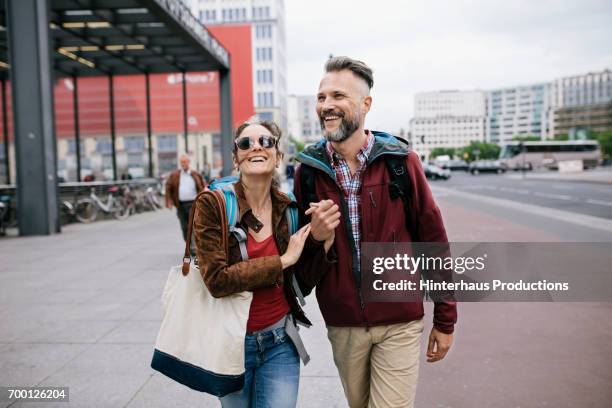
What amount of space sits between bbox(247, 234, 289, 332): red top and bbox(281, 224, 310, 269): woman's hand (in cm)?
8

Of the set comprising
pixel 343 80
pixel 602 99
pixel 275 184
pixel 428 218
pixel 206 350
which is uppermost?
pixel 602 99

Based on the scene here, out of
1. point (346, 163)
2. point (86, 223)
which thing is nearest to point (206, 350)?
point (346, 163)

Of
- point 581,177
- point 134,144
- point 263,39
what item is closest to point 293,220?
point 581,177

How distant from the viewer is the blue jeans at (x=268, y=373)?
7.28 feet

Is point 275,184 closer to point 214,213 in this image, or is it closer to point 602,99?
point 214,213

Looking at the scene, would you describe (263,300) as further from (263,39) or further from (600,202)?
(263,39)

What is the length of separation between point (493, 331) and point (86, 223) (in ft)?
46.5

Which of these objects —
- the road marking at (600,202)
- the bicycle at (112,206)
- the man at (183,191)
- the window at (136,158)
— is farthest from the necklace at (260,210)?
the window at (136,158)

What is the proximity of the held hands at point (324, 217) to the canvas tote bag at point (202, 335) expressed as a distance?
1.14 feet

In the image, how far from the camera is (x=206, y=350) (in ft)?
6.79

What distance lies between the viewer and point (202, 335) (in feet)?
6.83

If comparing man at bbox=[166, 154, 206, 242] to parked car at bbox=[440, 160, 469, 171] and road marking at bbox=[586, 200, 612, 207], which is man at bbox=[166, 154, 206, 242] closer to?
road marking at bbox=[586, 200, 612, 207]

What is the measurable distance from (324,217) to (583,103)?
18814 cm

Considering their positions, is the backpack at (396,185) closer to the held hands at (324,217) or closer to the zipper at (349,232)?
the zipper at (349,232)
